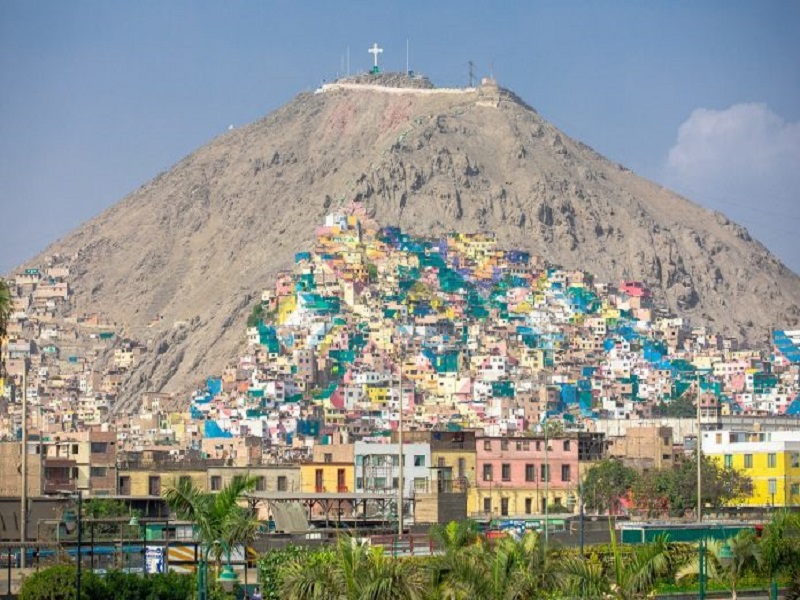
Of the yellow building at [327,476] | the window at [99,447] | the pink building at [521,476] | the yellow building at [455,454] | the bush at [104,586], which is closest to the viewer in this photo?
the bush at [104,586]

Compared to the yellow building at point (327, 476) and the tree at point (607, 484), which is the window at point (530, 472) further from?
the yellow building at point (327, 476)

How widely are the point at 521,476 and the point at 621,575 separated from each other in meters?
51.7

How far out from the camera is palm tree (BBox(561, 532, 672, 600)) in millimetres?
29484

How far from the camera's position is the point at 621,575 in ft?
96.9

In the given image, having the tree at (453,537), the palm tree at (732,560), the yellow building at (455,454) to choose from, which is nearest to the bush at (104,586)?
the tree at (453,537)

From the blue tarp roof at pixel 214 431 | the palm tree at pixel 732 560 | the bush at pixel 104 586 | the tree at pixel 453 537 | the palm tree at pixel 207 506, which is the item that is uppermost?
the blue tarp roof at pixel 214 431

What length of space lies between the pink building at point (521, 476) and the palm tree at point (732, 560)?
140 ft

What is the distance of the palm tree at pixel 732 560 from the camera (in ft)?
111

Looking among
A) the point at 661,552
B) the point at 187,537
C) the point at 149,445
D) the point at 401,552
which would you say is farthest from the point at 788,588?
the point at 149,445

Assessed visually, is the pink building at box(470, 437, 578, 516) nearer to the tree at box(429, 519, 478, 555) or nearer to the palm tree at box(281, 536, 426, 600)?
the tree at box(429, 519, 478, 555)

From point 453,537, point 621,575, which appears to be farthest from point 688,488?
point 621,575

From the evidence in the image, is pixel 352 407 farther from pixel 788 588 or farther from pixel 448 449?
pixel 788 588

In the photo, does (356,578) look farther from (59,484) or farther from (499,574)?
(59,484)

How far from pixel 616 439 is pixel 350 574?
7692cm
